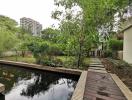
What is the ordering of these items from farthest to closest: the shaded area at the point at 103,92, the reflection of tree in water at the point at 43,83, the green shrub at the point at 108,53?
the green shrub at the point at 108,53 < the reflection of tree in water at the point at 43,83 < the shaded area at the point at 103,92

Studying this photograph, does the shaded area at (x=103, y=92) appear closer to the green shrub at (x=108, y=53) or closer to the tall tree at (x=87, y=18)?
the tall tree at (x=87, y=18)

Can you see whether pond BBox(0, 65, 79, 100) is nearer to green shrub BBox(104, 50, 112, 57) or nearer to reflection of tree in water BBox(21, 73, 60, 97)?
reflection of tree in water BBox(21, 73, 60, 97)

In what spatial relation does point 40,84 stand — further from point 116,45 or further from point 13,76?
point 116,45

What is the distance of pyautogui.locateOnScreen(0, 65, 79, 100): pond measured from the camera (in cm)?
661

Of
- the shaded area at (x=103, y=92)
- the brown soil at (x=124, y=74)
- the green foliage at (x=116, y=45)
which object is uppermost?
the green foliage at (x=116, y=45)

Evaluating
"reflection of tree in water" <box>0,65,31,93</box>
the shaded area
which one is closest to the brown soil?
the shaded area

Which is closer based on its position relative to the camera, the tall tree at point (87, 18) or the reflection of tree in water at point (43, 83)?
the reflection of tree in water at point (43, 83)

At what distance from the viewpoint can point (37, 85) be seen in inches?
321

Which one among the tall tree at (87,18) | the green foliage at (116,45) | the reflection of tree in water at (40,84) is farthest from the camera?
the green foliage at (116,45)

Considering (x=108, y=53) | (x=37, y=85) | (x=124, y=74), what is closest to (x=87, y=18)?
(x=124, y=74)

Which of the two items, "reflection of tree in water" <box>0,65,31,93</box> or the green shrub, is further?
the green shrub

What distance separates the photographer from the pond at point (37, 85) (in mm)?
6608

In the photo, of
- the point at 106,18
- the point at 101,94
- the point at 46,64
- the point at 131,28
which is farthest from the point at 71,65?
the point at 101,94

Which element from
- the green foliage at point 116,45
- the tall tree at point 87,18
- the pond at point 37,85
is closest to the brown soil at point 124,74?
the pond at point 37,85
